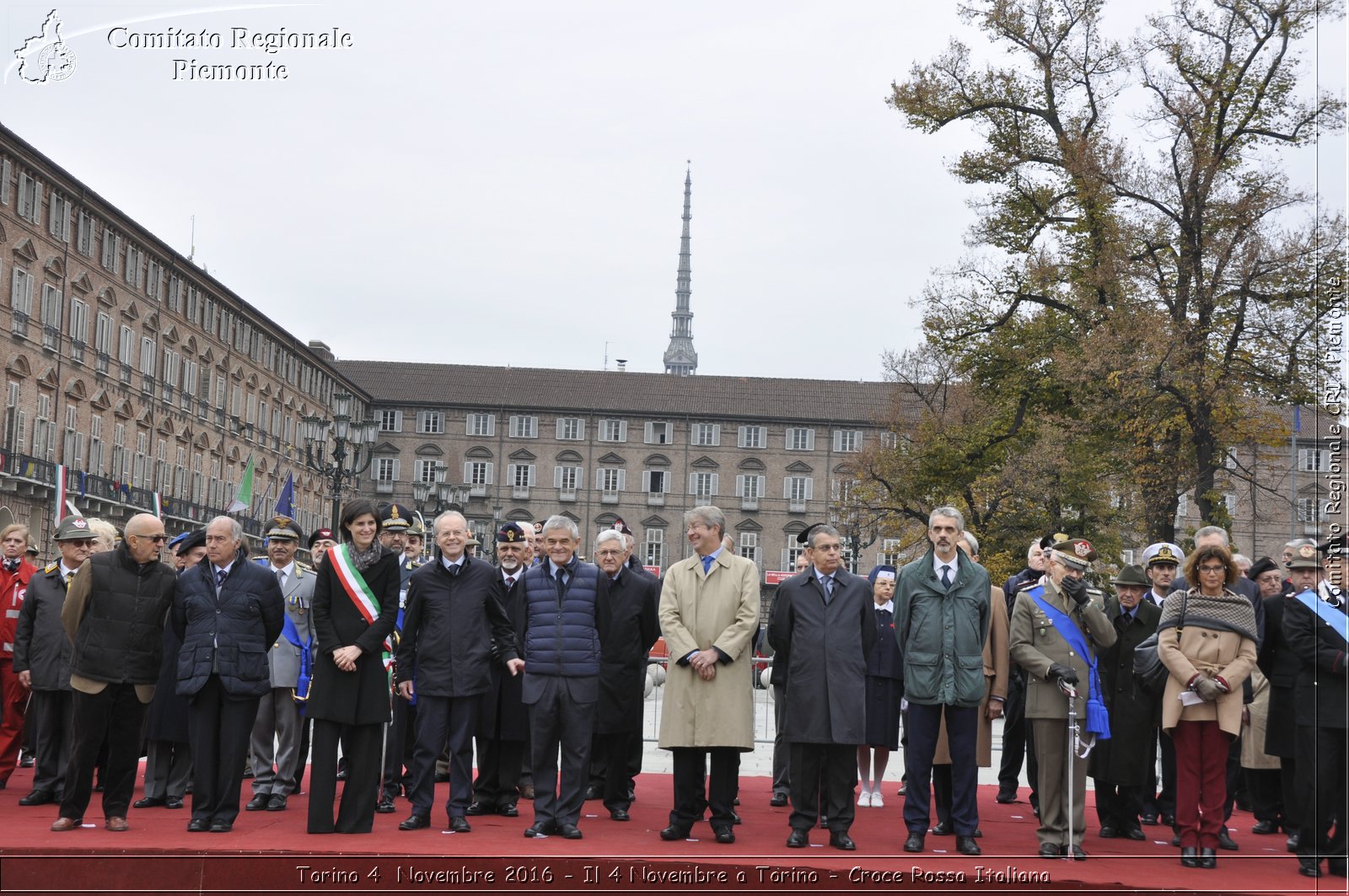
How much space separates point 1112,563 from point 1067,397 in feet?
13.7

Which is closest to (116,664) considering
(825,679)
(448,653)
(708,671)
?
(448,653)

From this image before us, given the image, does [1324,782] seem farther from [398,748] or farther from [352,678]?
[398,748]

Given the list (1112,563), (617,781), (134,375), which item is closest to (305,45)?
(617,781)

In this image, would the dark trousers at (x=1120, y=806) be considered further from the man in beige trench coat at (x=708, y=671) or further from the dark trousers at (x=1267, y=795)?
the man in beige trench coat at (x=708, y=671)

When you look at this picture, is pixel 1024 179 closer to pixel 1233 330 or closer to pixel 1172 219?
pixel 1172 219

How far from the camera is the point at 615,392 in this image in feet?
293

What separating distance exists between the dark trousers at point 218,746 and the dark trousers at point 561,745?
172 centimetres

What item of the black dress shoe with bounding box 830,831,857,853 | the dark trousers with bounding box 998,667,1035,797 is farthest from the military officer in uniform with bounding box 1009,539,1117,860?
the dark trousers with bounding box 998,667,1035,797

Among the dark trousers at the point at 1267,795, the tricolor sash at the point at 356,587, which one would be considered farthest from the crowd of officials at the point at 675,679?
the dark trousers at the point at 1267,795

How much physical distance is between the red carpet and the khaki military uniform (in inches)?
11.2

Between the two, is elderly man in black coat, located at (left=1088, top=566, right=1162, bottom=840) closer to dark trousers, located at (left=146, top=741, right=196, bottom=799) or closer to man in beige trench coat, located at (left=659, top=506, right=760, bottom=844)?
man in beige trench coat, located at (left=659, top=506, right=760, bottom=844)

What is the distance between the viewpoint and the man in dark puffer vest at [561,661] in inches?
338

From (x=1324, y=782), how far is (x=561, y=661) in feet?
15.0

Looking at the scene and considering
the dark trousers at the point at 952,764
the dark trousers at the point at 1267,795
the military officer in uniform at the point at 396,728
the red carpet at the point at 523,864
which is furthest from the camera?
the dark trousers at the point at 1267,795
